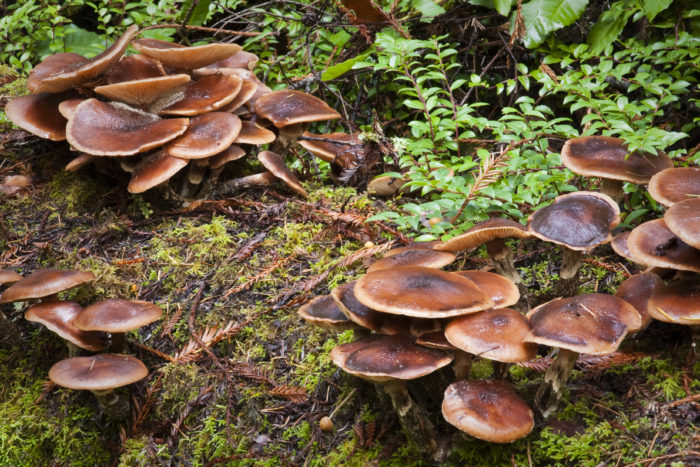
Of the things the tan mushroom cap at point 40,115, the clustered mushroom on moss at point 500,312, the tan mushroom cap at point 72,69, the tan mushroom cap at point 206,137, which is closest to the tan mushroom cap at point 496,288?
the clustered mushroom on moss at point 500,312

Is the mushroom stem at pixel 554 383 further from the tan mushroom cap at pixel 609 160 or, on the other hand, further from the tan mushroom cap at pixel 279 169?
the tan mushroom cap at pixel 279 169

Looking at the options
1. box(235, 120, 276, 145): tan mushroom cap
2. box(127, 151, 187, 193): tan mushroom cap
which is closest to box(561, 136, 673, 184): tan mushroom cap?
box(235, 120, 276, 145): tan mushroom cap

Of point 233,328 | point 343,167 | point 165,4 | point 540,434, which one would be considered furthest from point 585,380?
point 165,4

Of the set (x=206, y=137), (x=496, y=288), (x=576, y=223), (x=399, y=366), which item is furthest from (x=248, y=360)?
(x=576, y=223)

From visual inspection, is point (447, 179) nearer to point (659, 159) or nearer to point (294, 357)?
point (659, 159)

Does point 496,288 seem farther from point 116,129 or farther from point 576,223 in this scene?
point 116,129

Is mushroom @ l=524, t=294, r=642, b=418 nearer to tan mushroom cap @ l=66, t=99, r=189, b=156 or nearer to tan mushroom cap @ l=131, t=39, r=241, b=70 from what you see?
tan mushroom cap @ l=66, t=99, r=189, b=156
